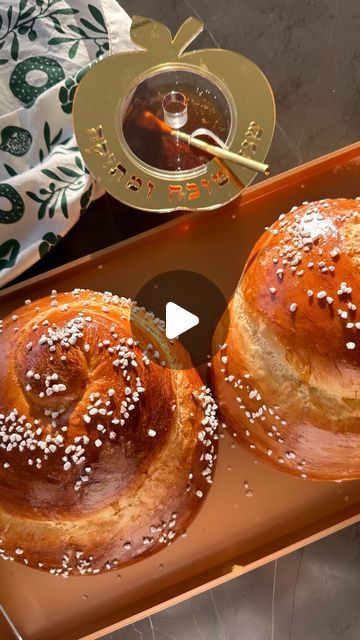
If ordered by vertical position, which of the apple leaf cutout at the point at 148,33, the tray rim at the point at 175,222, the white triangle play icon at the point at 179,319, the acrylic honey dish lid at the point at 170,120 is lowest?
the white triangle play icon at the point at 179,319

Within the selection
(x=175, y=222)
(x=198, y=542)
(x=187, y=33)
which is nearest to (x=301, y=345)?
(x=175, y=222)

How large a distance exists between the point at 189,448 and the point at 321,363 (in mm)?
359

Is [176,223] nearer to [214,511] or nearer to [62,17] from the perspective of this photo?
[62,17]

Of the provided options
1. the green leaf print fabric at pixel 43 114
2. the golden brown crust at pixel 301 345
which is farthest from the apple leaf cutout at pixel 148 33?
the golden brown crust at pixel 301 345

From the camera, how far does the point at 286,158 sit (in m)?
1.80

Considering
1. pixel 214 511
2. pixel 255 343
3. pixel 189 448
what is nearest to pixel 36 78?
pixel 255 343

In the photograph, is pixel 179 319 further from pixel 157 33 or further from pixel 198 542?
pixel 157 33

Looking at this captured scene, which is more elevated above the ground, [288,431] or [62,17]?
[62,17]

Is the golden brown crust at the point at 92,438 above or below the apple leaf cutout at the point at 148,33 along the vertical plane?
below

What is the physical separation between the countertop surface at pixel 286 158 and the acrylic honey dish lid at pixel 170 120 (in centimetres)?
25

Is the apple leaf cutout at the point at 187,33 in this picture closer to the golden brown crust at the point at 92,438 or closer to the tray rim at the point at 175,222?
the tray rim at the point at 175,222

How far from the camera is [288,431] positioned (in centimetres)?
144

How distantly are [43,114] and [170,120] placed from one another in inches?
13.4
